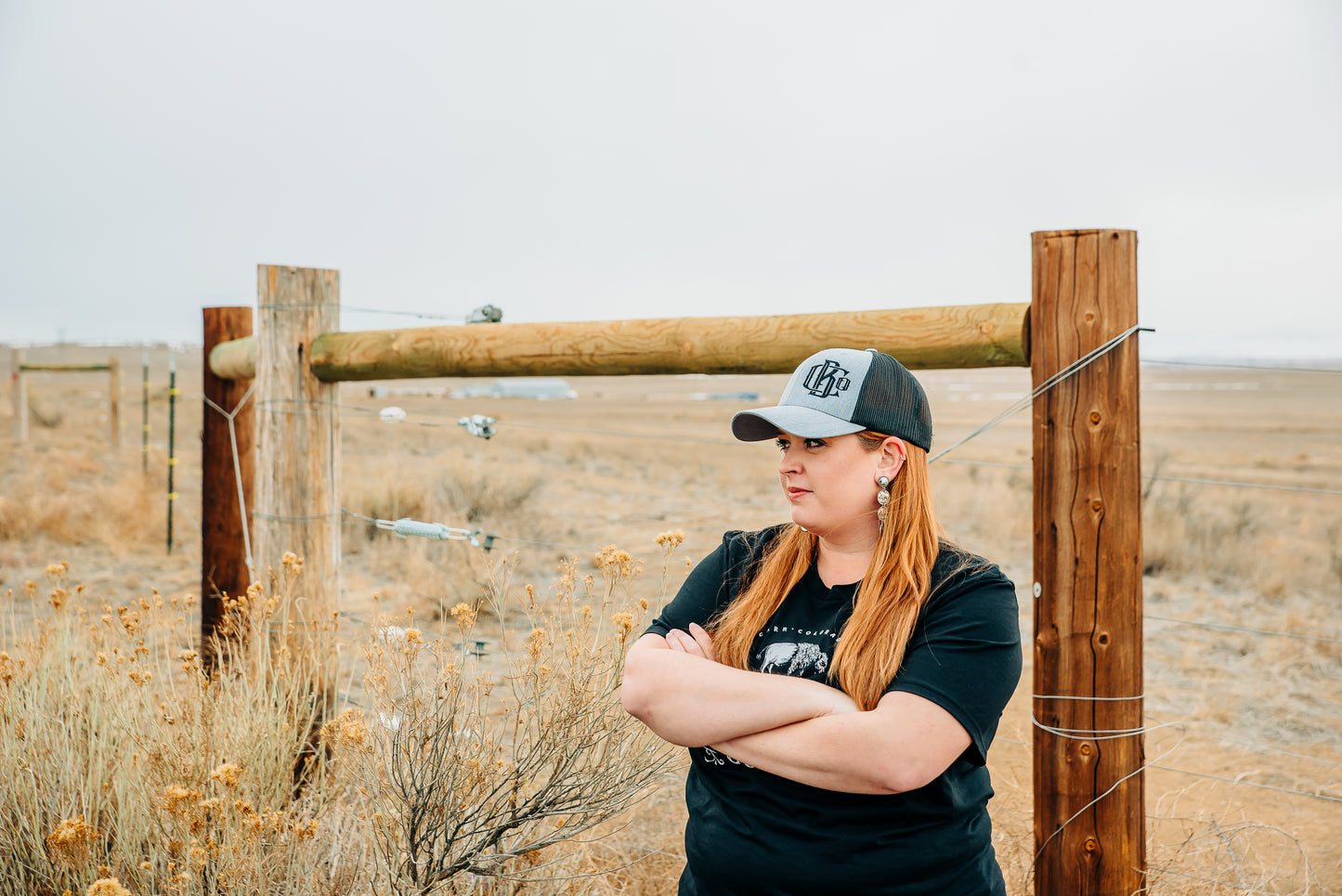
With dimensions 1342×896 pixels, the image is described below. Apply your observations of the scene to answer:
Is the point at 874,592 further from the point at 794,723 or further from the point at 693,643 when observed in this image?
the point at 693,643

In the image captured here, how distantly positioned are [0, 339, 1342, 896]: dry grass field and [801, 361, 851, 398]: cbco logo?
0.75 meters

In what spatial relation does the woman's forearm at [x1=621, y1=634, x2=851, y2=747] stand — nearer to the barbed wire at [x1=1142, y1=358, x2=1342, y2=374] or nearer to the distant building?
the barbed wire at [x1=1142, y1=358, x2=1342, y2=374]

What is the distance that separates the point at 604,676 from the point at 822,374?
108 centimetres

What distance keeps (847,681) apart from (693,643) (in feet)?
1.09

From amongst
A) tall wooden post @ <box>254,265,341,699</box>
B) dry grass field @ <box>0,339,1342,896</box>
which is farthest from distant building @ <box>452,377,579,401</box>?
tall wooden post @ <box>254,265,341,699</box>

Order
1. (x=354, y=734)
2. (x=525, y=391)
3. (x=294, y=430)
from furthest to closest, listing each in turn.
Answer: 1. (x=525, y=391)
2. (x=294, y=430)
3. (x=354, y=734)

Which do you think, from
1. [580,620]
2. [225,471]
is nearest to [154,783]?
[580,620]

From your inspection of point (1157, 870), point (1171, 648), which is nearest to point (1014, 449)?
point (1171, 648)

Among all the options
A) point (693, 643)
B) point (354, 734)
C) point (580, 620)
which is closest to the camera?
point (693, 643)

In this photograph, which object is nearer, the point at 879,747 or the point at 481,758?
the point at 879,747

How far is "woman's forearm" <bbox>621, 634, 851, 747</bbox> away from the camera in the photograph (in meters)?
1.72

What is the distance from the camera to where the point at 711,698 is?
5.77ft

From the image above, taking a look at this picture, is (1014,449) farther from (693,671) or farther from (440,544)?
(693,671)

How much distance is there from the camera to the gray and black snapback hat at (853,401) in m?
1.85
